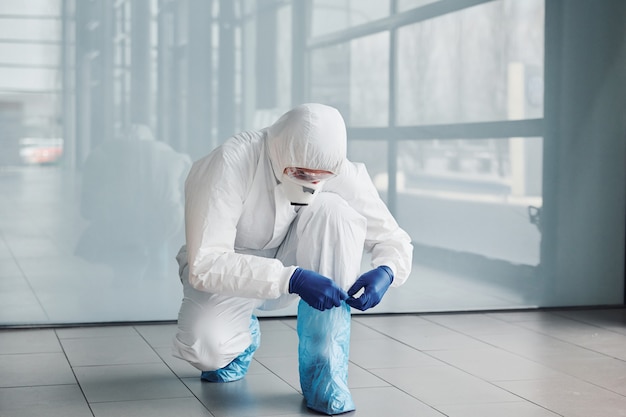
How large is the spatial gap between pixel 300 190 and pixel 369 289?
30 centimetres

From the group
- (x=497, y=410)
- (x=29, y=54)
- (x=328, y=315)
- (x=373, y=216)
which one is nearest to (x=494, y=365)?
(x=497, y=410)

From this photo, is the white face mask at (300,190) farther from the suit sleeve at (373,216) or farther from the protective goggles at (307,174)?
the suit sleeve at (373,216)

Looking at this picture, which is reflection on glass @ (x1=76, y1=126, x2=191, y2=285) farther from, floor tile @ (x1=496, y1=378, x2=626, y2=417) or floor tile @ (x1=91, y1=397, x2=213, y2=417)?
floor tile @ (x1=496, y1=378, x2=626, y2=417)

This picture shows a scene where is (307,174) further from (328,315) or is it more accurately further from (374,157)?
(374,157)

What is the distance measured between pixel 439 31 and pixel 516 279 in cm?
104

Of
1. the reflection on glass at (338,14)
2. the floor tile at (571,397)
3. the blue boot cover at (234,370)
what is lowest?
the floor tile at (571,397)

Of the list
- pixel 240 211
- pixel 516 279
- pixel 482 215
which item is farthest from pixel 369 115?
pixel 240 211

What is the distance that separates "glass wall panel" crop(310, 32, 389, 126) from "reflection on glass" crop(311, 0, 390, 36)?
68 mm

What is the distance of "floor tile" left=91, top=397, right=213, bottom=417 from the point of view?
7.09ft

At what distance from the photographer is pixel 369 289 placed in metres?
2.19

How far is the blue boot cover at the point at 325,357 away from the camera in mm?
2182

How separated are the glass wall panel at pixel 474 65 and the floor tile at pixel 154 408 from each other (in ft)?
5.52

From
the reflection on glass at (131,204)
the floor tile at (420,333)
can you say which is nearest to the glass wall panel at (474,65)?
the floor tile at (420,333)

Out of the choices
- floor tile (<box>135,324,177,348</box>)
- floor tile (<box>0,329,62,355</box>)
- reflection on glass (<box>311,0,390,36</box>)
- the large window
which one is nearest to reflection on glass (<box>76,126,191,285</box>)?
the large window
